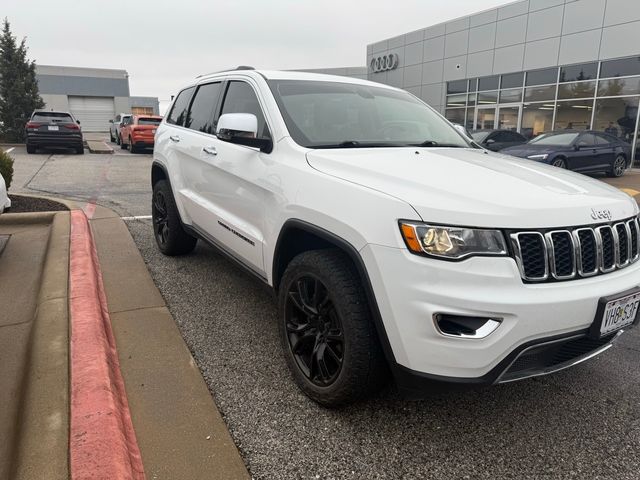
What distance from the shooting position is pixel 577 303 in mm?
2098

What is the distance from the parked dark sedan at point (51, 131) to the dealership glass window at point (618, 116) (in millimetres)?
18216

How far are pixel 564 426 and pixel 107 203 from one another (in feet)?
25.7

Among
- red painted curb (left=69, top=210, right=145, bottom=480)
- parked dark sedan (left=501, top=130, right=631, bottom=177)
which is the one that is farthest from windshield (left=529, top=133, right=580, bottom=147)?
red painted curb (left=69, top=210, right=145, bottom=480)

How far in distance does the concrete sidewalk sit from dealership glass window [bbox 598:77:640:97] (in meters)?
17.5

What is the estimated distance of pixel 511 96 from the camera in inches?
829

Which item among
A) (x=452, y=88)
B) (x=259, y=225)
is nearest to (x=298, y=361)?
(x=259, y=225)

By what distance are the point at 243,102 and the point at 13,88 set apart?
24.2 m

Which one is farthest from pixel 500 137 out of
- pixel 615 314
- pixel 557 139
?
pixel 615 314

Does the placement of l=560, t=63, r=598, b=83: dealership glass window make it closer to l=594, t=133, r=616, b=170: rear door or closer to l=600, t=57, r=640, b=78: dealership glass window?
l=600, t=57, r=640, b=78: dealership glass window

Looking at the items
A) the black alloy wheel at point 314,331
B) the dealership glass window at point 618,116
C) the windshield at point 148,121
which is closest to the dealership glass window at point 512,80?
the dealership glass window at point 618,116

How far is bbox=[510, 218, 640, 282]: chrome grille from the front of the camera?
2.08 meters

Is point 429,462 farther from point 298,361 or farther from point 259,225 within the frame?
point 259,225

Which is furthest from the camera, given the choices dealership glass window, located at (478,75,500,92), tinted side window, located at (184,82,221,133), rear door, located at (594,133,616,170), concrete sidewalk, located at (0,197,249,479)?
dealership glass window, located at (478,75,500,92)

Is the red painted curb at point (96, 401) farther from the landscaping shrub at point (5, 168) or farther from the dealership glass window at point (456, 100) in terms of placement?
the dealership glass window at point (456, 100)
